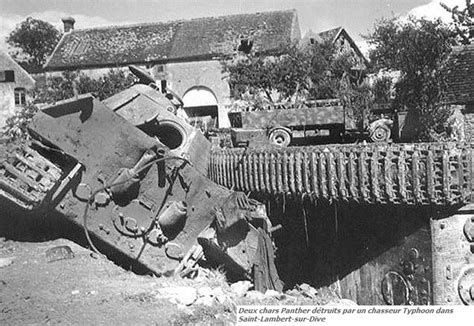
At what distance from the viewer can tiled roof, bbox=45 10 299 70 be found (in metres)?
23.6

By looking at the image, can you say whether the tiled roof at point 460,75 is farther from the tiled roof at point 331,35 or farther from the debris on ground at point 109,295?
the debris on ground at point 109,295

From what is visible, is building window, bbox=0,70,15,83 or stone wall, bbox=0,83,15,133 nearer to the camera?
stone wall, bbox=0,83,15,133

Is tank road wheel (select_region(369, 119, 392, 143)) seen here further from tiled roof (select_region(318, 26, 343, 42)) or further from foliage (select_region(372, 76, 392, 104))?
tiled roof (select_region(318, 26, 343, 42))

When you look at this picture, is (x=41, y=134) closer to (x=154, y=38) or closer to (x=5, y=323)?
(x=5, y=323)

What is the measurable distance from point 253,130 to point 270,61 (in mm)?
13398

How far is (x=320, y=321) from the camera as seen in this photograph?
407 cm

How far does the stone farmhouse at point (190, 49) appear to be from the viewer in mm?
23584

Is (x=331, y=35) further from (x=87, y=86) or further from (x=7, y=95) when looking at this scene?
(x=7, y=95)

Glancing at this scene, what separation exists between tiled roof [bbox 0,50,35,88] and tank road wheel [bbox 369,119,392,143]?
2014 centimetres

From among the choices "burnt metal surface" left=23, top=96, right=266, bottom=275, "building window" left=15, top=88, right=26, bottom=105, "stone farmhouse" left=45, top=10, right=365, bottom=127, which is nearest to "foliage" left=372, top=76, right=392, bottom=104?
"stone farmhouse" left=45, top=10, right=365, bottom=127

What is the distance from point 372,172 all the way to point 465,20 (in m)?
15.4

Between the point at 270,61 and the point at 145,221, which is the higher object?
the point at 270,61

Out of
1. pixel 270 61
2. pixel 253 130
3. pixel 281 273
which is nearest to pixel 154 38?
pixel 270 61

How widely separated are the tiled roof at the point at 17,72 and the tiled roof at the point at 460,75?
1904 centimetres
